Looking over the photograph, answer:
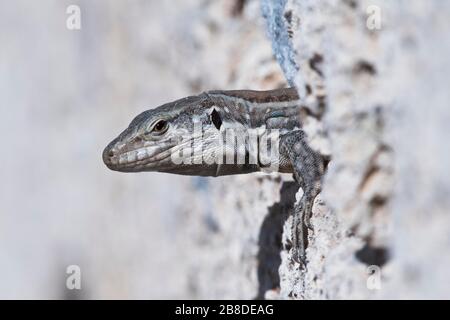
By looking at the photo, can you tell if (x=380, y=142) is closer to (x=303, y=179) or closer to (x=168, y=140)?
(x=303, y=179)

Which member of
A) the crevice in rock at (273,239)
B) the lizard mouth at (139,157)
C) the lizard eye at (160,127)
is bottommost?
the crevice in rock at (273,239)

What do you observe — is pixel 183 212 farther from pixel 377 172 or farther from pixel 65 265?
pixel 377 172

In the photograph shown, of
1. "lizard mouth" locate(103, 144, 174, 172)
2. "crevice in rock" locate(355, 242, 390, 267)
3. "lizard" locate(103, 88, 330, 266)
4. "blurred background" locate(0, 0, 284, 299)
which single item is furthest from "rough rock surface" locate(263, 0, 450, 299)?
"blurred background" locate(0, 0, 284, 299)

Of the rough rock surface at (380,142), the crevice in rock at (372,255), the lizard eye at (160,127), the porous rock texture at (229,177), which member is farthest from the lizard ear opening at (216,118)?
the crevice in rock at (372,255)

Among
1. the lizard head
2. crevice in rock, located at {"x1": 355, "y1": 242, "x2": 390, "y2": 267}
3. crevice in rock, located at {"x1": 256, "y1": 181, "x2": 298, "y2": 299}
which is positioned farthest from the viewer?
crevice in rock, located at {"x1": 256, "y1": 181, "x2": 298, "y2": 299}

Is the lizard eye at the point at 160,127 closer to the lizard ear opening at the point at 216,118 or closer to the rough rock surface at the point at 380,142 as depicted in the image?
the lizard ear opening at the point at 216,118

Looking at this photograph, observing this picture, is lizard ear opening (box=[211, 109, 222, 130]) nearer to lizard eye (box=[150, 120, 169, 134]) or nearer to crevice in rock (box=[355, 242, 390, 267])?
lizard eye (box=[150, 120, 169, 134])
